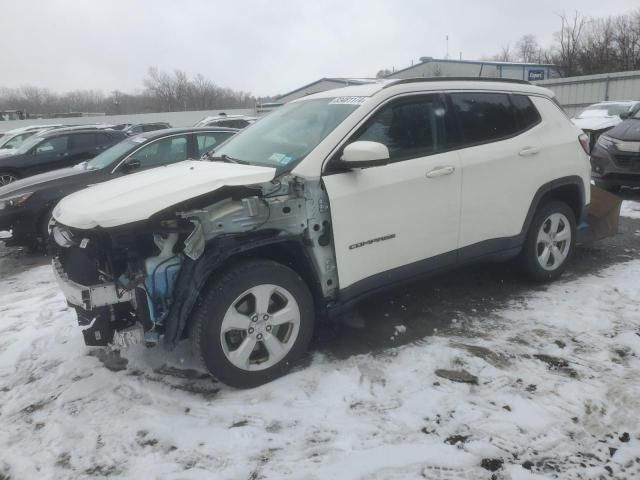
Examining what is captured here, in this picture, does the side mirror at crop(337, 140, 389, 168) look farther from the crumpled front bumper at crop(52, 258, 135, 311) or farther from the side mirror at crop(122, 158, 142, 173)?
the side mirror at crop(122, 158, 142, 173)

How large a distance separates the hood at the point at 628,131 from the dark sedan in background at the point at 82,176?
261 inches

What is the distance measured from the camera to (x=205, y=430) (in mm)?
2652

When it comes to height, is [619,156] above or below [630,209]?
above

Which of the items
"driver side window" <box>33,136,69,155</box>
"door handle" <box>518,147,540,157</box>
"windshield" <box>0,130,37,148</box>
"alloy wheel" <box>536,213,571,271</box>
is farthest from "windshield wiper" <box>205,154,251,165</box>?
"windshield" <box>0,130,37,148</box>

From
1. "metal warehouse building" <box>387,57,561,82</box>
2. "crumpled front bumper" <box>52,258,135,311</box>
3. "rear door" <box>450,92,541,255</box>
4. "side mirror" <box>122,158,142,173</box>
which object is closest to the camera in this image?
"crumpled front bumper" <box>52,258,135,311</box>

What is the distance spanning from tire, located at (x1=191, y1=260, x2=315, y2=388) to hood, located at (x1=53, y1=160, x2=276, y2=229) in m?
0.52

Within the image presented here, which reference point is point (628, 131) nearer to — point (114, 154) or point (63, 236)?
point (114, 154)

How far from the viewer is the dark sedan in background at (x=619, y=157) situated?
7832 mm

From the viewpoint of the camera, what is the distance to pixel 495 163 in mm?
3889

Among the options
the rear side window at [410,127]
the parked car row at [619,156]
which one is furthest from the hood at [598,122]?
the rear side window at [410,127]

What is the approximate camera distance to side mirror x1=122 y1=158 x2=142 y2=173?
264 inches

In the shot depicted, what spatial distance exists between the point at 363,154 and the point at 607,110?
14.5 meters

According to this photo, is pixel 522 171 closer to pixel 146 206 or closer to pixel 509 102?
pixel 509 102

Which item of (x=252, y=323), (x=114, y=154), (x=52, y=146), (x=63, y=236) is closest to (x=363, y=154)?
(x=252, y=323)
